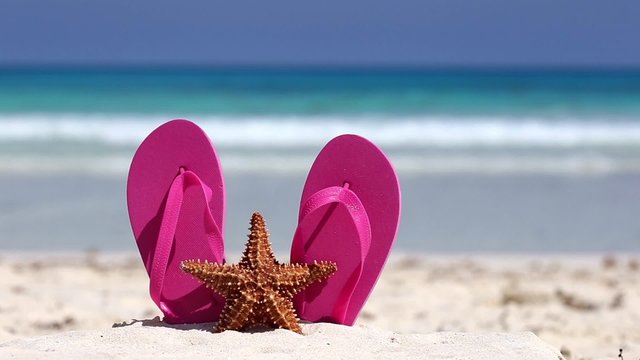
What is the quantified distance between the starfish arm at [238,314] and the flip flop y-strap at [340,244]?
1.06 ft

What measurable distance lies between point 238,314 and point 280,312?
0.16m

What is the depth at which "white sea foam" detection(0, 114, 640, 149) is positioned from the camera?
1486 centimetres

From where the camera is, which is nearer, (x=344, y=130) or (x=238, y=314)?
(x=238, y=314)

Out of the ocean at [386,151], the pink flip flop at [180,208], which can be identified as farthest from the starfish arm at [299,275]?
the ocean at [386,151]

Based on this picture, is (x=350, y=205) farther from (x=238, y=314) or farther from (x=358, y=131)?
(x=358, y=131)

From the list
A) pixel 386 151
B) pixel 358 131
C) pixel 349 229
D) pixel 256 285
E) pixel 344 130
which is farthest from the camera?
pixel 344 130

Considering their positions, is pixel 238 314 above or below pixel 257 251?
below

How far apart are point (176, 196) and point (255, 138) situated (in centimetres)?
1215

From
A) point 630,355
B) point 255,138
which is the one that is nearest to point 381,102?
point 255,138

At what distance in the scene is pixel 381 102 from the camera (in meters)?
23.0

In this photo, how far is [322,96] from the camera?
25.3m

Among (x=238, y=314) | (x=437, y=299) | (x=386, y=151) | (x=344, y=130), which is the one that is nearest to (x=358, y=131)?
(x=344, y=130)

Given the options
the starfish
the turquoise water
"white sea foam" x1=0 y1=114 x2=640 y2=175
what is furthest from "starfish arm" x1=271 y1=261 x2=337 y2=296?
the turquoise water

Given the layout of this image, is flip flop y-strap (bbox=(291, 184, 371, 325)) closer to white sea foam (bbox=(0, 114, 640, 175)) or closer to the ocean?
the ocean
